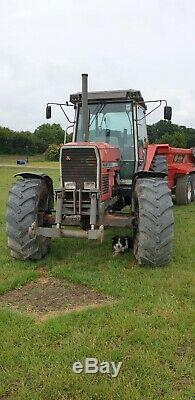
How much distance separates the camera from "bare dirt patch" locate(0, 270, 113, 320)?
15.7 feet

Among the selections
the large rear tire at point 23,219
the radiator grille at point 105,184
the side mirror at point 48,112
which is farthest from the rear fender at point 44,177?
the side mirror at point 48,112

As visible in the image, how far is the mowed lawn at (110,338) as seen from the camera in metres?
3.37

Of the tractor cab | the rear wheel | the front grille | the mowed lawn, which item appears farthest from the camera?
the rear wheel

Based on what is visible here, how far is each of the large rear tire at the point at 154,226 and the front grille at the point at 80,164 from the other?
0.75 metres

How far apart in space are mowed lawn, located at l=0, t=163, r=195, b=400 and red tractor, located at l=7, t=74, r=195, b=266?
18.1 inches

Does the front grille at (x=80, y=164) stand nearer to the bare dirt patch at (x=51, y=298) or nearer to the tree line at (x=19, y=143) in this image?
the bare dirt patch at (x=51, y=298)

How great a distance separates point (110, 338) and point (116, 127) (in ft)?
13.9

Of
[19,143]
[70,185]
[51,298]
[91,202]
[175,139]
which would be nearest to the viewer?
[51,298]

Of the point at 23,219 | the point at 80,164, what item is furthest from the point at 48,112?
the point at 23,219

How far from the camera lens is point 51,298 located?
5094 mm

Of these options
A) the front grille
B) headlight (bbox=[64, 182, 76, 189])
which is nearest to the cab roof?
the front grille

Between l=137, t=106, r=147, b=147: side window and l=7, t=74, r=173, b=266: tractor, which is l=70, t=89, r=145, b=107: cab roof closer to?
l=7, t=74, r=173, b=266: tractor

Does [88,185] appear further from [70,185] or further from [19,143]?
[19,143]

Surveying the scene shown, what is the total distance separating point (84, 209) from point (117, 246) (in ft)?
3.18
